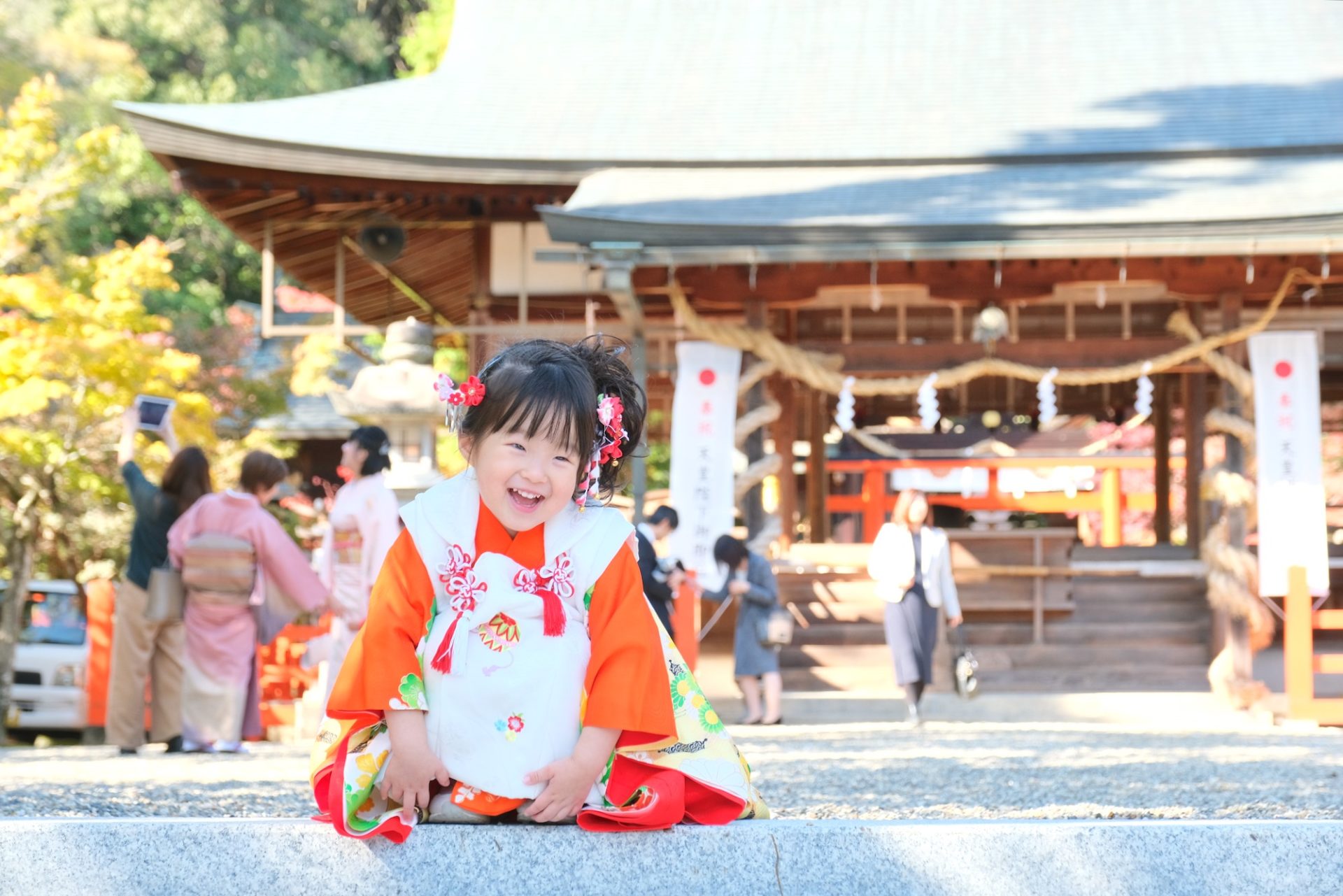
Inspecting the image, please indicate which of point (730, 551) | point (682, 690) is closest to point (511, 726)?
point (682, 690)

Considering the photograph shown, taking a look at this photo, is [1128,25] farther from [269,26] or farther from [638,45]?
[269,26]

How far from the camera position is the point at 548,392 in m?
2.61

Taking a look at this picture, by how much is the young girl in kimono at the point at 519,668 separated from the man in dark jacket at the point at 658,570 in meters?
4.14

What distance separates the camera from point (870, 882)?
2.41 m

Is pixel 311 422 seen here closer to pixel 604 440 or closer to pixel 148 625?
pixel 148 625

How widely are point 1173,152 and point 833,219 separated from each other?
3127mm

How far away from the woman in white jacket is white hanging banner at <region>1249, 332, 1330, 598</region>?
2.29m

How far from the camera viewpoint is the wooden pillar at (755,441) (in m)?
10.1

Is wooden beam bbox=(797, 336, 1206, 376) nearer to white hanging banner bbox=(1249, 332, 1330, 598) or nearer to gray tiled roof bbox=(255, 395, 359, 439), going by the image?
white hanging banner bbox=(1249, 332, 1330, 598)

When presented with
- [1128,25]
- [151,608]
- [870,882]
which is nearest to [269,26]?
[1128,25]

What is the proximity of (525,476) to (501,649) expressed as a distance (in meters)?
0.31

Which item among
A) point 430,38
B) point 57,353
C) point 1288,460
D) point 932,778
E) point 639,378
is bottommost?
point 932,778

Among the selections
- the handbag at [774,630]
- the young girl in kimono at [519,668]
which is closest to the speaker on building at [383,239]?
the handbag at [774,630]

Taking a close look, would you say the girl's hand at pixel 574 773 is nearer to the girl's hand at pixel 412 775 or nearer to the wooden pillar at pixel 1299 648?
the girl's hand at pixel 412 775
